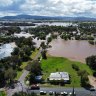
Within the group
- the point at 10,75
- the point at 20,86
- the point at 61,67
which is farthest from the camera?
the point at 61,67

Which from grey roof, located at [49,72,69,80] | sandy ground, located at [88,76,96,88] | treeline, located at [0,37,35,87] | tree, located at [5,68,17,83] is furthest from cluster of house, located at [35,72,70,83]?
treeline, located at [0,37,35,87]

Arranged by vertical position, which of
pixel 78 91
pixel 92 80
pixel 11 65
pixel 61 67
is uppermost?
pixel 11 65

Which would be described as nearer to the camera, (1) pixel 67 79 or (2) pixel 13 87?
(2) pixel 13 87

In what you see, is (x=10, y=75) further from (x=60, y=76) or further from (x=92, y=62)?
(x=92, y=62)

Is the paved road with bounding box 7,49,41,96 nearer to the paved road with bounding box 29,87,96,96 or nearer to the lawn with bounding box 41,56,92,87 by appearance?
the paved road with bounding box 29,87,96,96

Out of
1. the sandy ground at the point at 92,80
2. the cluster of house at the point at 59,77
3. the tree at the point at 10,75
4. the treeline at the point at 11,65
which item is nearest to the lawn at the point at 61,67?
the cluster of house at the point at 59,77

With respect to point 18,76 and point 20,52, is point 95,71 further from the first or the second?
point 20,52

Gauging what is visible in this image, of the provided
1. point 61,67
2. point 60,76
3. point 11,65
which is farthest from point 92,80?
point 11,65

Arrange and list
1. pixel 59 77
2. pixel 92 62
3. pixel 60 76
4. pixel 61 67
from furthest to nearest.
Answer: pixel 61 67, pixel 92 62, pixel 60 76, pixel 59 77

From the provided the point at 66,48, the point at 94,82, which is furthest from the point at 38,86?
the point at 66,48

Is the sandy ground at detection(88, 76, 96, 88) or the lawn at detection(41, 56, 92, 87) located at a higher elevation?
the lawn at detection(41, 56, 92, 87)

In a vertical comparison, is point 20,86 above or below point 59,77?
below
